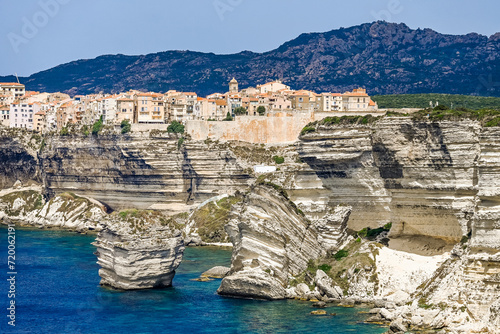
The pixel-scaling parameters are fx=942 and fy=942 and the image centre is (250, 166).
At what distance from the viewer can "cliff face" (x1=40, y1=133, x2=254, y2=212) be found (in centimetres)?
8238

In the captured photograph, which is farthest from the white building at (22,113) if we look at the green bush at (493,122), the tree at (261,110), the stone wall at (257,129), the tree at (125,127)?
the green bush at (493,122)

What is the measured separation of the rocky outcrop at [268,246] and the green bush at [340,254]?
0.75 m

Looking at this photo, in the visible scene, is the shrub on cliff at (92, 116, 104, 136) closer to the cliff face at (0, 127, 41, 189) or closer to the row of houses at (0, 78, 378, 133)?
the row of houses at (0, 78, 378, 133)

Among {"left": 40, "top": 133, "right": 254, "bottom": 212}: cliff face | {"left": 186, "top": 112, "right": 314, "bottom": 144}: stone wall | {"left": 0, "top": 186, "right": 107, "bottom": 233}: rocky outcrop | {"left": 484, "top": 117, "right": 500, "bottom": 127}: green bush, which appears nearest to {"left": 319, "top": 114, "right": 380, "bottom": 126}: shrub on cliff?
{"left": 484, "top": 117, "right": 500, "bottom": 127}: green bush

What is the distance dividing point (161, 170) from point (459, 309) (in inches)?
1976

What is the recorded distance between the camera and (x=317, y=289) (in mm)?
46469

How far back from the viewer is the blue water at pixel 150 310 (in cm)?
4144

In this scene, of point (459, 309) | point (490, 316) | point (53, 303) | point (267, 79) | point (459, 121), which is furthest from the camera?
point (267, 79)

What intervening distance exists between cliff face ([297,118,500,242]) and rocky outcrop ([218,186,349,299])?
1970 millimetres

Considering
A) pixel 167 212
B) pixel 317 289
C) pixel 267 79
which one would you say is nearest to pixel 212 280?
pixel 317 289

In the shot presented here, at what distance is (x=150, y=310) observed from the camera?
45.1 meters

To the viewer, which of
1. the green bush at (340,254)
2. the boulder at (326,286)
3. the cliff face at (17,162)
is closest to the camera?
the boulder at (326,286)

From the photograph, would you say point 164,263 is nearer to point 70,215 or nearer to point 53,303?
point 53,303

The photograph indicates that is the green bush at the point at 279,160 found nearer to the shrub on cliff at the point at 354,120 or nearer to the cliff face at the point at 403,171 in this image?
the cliff face at the point at 403,171
